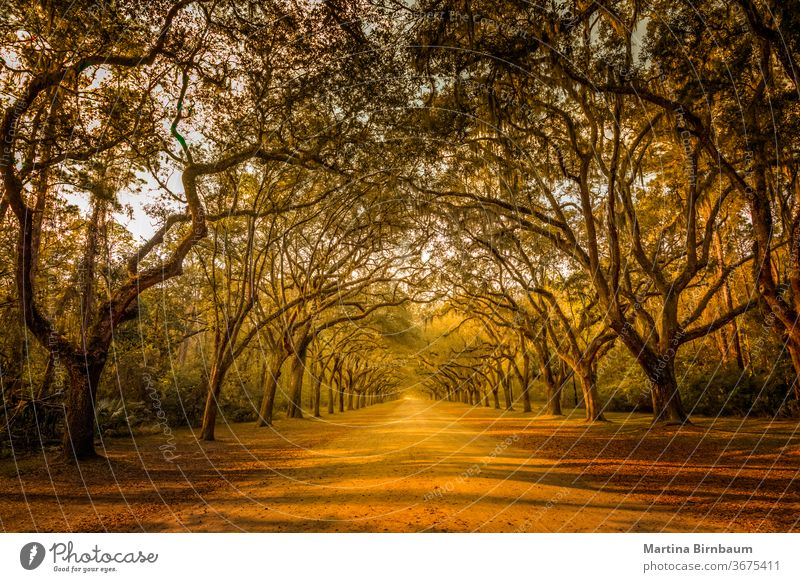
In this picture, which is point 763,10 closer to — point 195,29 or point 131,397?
point 195,29


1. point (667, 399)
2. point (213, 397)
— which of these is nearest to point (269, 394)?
point (213, 397)

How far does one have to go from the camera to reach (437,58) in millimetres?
10047

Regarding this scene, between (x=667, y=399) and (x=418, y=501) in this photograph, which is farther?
(x=667, y=399)

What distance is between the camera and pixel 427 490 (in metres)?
6.84

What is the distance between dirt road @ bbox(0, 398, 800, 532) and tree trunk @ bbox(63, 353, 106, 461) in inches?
24.0

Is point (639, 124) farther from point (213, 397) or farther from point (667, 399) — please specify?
point (213, 397)

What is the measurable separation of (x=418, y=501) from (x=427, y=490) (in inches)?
29.5

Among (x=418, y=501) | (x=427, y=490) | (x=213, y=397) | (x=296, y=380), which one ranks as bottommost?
(x=296, y=380)

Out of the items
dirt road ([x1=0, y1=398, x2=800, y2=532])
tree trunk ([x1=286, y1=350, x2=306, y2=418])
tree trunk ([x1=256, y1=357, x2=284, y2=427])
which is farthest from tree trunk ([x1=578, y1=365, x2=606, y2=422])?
tree trunk ([x1=286, y1=350, x2=306, y2=418])

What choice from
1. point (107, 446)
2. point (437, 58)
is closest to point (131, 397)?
point (107, 446)

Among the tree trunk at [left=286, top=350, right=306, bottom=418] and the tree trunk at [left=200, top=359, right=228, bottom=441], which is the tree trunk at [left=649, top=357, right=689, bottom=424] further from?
the tree trunk at [left=286, top=350, right=306, bottom=418]

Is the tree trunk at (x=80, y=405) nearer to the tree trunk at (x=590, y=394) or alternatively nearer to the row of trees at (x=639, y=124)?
the row of trees at (x=639, y=124)

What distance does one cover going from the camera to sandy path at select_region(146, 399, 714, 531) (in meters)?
5.16

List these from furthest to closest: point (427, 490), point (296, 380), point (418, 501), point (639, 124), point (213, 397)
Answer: point (296, 380) → point (213, 397) → point (639, 124) → point (427, 490) → point (418, 501)
